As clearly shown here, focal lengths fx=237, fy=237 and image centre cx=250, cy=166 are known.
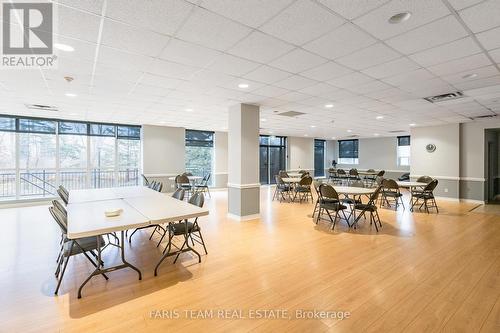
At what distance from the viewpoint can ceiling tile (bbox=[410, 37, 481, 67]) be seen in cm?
268

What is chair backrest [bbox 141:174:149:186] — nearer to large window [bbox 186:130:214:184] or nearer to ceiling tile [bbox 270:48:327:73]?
large window [bbox 186:130:214:184]

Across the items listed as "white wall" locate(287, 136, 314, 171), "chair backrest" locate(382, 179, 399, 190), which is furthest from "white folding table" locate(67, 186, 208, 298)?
"white wall" locate(287, 136, 314, 171)

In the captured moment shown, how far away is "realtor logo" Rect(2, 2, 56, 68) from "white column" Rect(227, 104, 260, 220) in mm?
3402

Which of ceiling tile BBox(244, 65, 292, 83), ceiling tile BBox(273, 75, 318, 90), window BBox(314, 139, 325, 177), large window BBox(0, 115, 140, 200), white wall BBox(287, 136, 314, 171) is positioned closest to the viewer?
ceiling tile BBox(244, 65, 292, 83)

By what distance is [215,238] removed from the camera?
4312mm

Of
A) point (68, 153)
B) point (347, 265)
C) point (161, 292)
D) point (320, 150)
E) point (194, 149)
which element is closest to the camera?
point (161, 292)

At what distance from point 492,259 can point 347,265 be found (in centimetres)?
217

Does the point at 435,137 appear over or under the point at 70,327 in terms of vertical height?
over

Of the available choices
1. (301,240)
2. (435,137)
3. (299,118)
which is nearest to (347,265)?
(301,240)

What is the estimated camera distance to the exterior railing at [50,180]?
7.26 meters

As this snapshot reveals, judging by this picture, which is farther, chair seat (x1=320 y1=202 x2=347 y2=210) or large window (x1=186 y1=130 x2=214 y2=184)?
large window (x1=186 y1=130 x2=214 y2=184)

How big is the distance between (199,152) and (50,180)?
208 inches

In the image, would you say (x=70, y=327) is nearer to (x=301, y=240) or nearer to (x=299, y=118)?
(x=301, y=240)

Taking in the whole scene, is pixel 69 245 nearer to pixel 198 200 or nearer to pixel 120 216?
pixel 120 216
